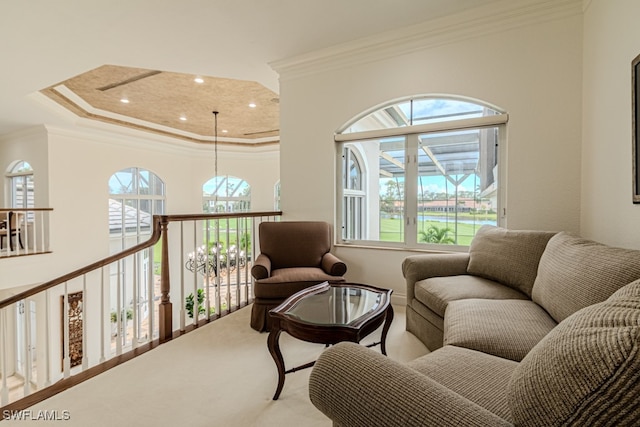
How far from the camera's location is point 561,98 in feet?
8.34

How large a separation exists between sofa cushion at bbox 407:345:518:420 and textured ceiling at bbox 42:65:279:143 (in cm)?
431

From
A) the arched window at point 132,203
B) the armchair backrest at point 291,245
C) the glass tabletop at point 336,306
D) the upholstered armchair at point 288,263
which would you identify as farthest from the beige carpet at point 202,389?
the arched window at point 132,203

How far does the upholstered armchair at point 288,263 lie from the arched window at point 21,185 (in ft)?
19.0

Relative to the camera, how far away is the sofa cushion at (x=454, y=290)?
1950 mm

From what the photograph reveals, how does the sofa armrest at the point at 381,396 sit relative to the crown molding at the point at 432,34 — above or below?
below

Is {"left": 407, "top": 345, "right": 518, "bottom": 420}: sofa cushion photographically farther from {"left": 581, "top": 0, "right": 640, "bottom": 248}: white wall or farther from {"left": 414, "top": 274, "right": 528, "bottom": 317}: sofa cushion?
{"left": 581, "top": 0, "right": 640, "bottom": 248}: white wall

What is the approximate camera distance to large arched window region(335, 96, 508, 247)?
9.71 ft

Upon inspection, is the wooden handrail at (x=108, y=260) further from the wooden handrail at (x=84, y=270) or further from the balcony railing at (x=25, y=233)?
the balcony railing at (x=25, y=233)

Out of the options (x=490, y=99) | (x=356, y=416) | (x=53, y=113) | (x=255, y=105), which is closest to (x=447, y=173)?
(x=490, y=99)

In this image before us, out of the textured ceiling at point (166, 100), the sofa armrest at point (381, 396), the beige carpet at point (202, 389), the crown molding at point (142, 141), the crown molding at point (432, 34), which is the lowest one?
the beige carpet at point (202, 389)

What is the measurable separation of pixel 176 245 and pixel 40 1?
17.9 feet

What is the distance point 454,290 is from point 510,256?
0.50 metres

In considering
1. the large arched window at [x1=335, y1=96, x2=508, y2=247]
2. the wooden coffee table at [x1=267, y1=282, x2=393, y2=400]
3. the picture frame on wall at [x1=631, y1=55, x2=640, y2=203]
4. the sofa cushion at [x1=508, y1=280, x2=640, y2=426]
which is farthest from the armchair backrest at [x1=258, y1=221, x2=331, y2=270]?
the sofa cushion at [x1=508, y1=280, x2=640, y2=426]

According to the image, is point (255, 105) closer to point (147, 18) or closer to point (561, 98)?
point (147, 18)
